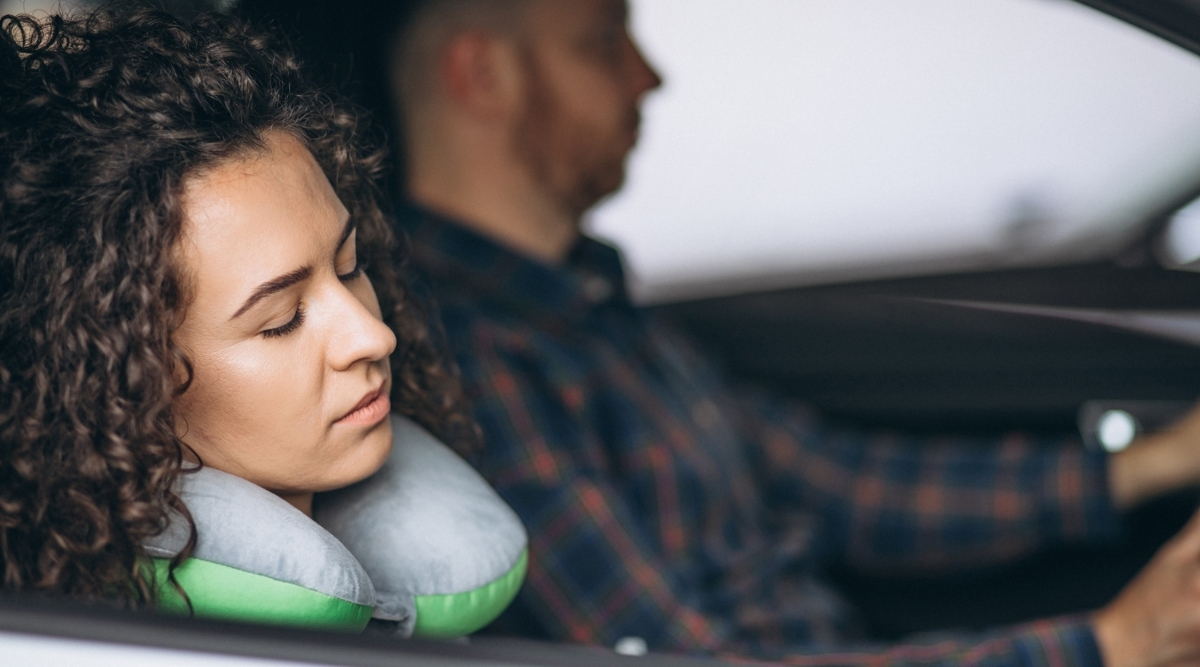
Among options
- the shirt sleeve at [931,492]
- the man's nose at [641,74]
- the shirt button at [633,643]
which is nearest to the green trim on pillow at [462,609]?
the shirt button at [633,643]

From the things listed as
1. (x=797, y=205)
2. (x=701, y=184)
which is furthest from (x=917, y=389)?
(x=701, y=184)

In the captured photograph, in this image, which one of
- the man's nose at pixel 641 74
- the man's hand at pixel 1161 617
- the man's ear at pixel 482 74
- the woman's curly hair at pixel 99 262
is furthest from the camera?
the man's nose at pixel 641 74

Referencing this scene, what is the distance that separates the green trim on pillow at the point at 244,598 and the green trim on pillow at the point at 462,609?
0.24 ft

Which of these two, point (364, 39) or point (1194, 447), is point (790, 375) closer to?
point (1194, 447)

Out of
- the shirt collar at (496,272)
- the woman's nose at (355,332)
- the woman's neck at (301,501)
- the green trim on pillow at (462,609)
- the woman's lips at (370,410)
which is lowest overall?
the shirt collar at (496,272)

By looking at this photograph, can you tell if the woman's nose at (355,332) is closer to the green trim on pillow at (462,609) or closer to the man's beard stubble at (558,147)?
the green trim on pillow at (462,609)

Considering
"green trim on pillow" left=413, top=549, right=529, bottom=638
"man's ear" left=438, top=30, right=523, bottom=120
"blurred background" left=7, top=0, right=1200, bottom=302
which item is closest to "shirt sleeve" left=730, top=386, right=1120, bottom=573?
"blurred background" left=7, top=0, right=1200, bottom=302

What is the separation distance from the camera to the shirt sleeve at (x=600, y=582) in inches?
51.2

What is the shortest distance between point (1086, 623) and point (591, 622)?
619 mm

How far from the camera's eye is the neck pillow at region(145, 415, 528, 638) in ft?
2.26

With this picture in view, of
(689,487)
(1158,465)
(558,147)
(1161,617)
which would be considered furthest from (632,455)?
(1158,465)

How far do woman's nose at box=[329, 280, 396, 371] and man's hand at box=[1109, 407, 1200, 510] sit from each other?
1482 millimetres

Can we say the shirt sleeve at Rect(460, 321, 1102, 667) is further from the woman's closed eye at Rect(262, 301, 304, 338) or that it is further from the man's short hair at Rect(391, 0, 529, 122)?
the woman's closed eye at Rect(262, 301, 304, 338)

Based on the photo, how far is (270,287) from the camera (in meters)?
0.65
